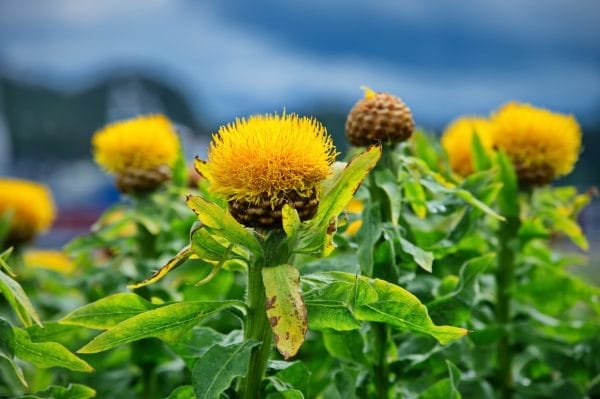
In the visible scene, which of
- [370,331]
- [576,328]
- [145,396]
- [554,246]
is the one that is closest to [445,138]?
[576,328]

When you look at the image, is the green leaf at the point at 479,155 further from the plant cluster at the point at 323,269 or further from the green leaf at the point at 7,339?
the green leaf at the point at 7,339

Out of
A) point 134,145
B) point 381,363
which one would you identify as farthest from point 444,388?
point 134,145

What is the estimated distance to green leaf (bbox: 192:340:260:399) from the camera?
1037 mm

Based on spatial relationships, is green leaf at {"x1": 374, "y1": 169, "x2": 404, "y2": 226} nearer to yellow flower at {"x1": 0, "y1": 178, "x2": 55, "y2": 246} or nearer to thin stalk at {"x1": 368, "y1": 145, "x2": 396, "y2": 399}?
thin stalk at {"x1": 368, "y1": 145, "x2": 396, "y2": 399}

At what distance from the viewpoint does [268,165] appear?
1.02m

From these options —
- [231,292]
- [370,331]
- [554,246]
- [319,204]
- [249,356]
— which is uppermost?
[319,204]

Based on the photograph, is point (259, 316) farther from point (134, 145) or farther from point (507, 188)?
point (134, 145)

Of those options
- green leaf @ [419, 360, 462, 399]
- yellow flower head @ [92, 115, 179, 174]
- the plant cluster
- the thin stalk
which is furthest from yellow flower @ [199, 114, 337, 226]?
yellow flower head @ [92, 115, 179, 174]

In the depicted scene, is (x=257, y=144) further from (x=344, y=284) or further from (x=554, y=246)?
(x=554, y=246)

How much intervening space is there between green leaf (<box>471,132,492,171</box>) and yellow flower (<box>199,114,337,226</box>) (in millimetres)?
736

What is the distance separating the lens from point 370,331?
150cm

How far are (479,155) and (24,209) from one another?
4.74 feet

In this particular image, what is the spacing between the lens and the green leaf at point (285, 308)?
0.96 meters

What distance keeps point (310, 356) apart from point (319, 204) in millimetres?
885
